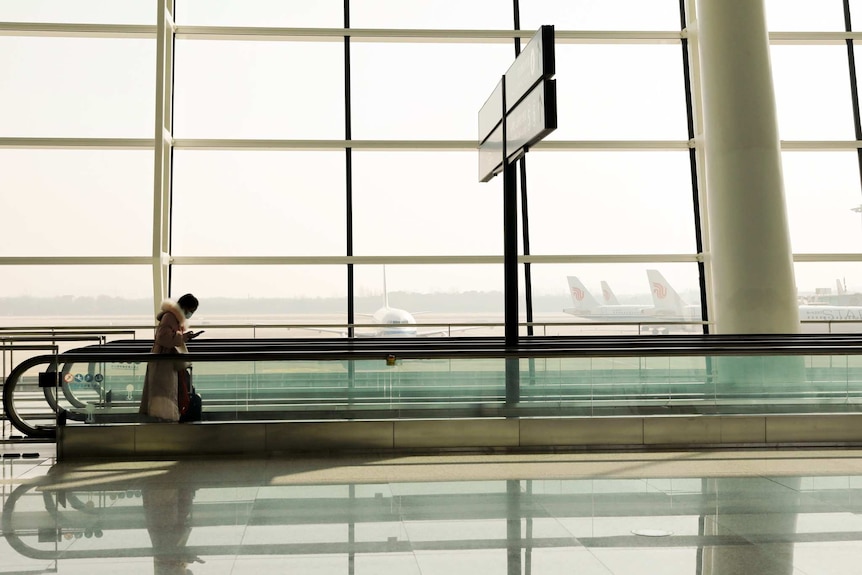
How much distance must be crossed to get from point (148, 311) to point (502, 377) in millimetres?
7359

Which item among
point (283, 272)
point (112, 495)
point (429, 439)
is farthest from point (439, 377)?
point (283, 272)

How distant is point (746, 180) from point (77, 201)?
9422mm

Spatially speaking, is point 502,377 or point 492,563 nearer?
point 492,563

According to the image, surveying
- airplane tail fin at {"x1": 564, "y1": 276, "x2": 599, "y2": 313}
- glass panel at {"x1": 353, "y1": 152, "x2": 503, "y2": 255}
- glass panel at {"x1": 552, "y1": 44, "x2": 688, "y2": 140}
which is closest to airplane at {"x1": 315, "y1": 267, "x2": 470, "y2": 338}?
glass panel at {"x1": 353, "y1": 152, "x2": 503, "y2": 255}

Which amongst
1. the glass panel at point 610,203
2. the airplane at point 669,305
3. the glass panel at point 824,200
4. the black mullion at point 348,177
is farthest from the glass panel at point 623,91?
the black mullion at point 348,177

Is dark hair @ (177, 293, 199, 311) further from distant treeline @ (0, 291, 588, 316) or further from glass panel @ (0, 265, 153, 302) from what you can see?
glass panel @ (0, 265, 153, 302)

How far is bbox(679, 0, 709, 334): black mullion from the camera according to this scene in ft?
43.2

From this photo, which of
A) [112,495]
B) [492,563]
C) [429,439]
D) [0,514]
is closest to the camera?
[492,563]

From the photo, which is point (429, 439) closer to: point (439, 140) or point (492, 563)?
point (492, 563)

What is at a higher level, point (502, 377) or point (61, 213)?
point (61, 213)

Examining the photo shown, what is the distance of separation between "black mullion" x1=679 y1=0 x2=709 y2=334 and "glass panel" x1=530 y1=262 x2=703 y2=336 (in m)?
0.08

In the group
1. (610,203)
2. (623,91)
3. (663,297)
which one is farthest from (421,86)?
(663,297)

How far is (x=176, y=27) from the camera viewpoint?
12.5m

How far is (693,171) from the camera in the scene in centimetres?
1320
